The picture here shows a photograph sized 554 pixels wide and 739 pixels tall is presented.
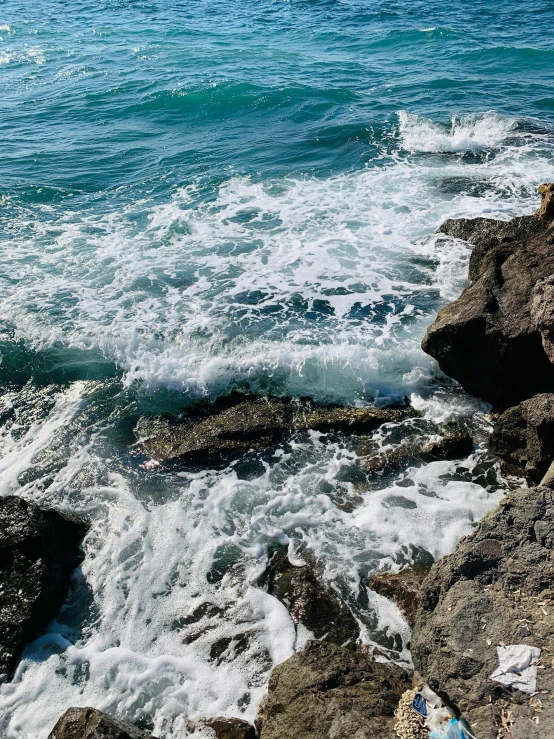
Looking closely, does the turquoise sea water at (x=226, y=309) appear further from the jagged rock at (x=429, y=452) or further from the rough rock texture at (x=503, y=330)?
the rough rock texture at (x=503, y=330)

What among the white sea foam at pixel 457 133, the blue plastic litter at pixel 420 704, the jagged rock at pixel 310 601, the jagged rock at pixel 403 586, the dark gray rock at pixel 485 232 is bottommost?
the jagged rock at pixel 310 601

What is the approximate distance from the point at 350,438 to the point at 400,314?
353 centimetres

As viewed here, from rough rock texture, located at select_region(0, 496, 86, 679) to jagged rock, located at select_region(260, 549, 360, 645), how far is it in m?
2.33

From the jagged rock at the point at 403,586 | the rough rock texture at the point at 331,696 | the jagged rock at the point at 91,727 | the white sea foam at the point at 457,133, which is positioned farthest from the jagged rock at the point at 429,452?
the white sea foam at the point at 457,133

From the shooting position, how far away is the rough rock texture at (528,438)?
22.7 feet

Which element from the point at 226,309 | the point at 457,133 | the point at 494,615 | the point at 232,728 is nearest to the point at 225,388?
the point at 226,309

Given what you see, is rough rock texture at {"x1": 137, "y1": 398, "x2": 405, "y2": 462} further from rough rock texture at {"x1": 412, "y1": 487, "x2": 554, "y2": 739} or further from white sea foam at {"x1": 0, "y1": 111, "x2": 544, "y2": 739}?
rough rock texture at {"x1": 412, "y1": 487, "x2": 554, "y2": 739}

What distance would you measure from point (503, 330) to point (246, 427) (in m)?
3.87

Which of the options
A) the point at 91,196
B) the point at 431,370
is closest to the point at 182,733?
the point at 431,370

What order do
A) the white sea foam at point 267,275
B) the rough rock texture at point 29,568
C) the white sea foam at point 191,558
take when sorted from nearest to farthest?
the white sea foam at point 191,558
the rough rock texture at point 29,568
the white sea foam at point 267,275

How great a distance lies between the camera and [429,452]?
26.3 feet

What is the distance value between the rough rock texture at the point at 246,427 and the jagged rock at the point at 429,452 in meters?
0.62

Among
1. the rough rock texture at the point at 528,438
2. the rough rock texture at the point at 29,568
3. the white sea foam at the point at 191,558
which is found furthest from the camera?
the rough rock texture at the point at 528,438

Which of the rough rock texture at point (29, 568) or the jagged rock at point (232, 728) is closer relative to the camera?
the jagged rock at point (232, 728)
